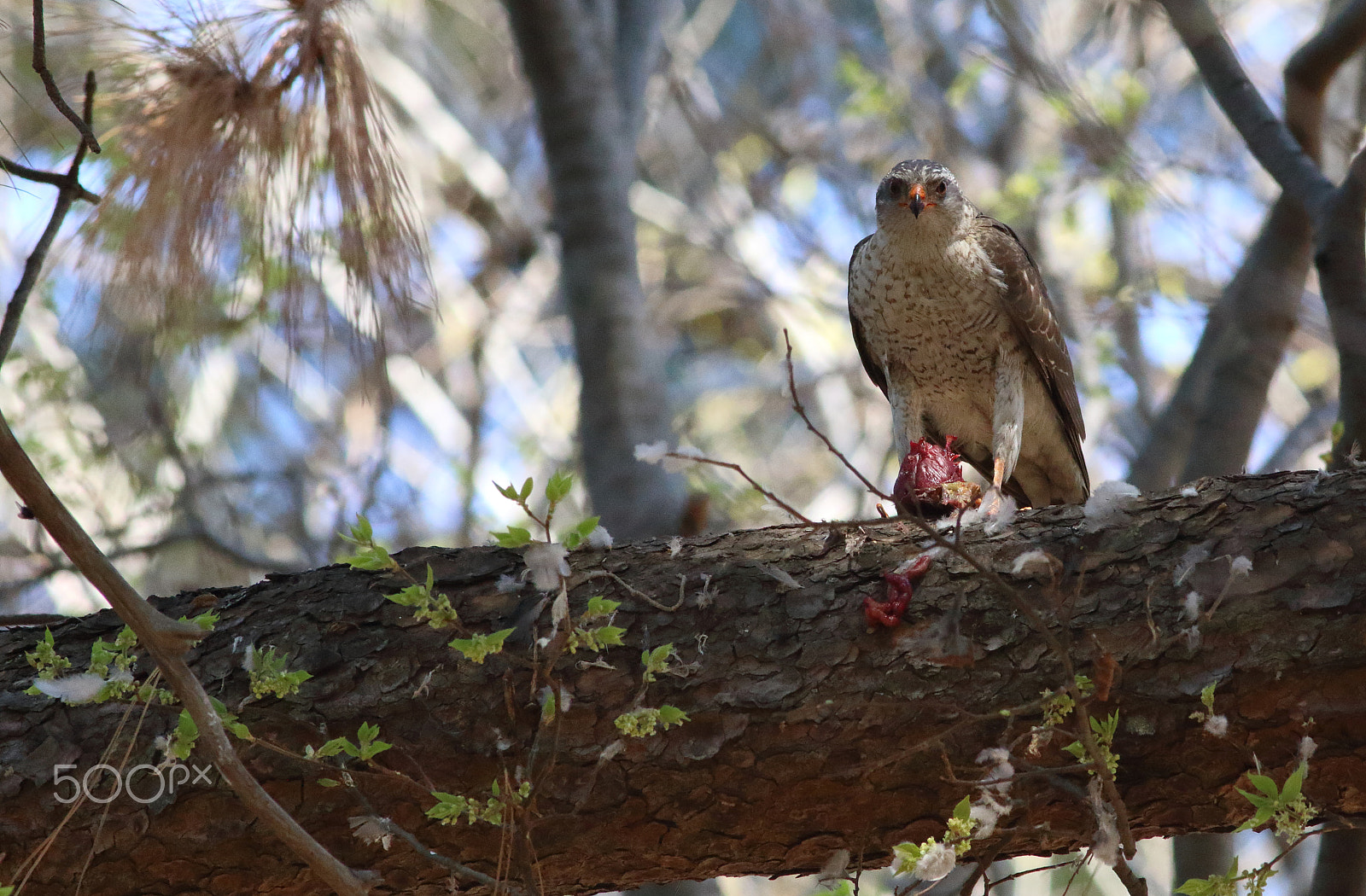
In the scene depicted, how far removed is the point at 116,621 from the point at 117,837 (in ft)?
1.53

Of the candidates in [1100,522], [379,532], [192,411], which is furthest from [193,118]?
[192,411]

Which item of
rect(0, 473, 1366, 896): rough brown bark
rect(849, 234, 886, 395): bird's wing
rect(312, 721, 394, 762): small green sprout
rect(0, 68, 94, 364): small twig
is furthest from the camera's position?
rect(849, 234, 886, 395): bird's wing

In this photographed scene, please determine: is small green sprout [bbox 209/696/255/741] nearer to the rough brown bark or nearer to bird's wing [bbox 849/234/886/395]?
the rough brown bark

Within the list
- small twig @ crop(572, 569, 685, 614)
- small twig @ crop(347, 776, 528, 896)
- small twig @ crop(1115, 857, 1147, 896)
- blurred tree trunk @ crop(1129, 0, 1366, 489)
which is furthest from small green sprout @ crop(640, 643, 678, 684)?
blurred tree trunk @ crop(1129, 0, 1366, 489)

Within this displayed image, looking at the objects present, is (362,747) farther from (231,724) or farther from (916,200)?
(916,200)

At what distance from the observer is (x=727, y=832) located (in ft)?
7.66

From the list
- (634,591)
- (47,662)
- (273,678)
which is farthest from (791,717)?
(47,662)

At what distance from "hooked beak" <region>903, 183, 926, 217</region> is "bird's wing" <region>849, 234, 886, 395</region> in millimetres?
297

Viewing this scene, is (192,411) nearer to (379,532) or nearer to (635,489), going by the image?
(379,532)

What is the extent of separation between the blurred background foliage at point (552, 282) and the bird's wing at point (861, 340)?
85cm

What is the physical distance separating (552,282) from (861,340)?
22.4ft

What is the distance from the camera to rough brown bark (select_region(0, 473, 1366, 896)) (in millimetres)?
2211

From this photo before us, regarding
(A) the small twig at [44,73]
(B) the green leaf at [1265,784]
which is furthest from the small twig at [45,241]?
(B) the green leaf at [1265,784]

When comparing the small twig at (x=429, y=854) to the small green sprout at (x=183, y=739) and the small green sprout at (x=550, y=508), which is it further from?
the small green sprout at (x=550, y=508)
